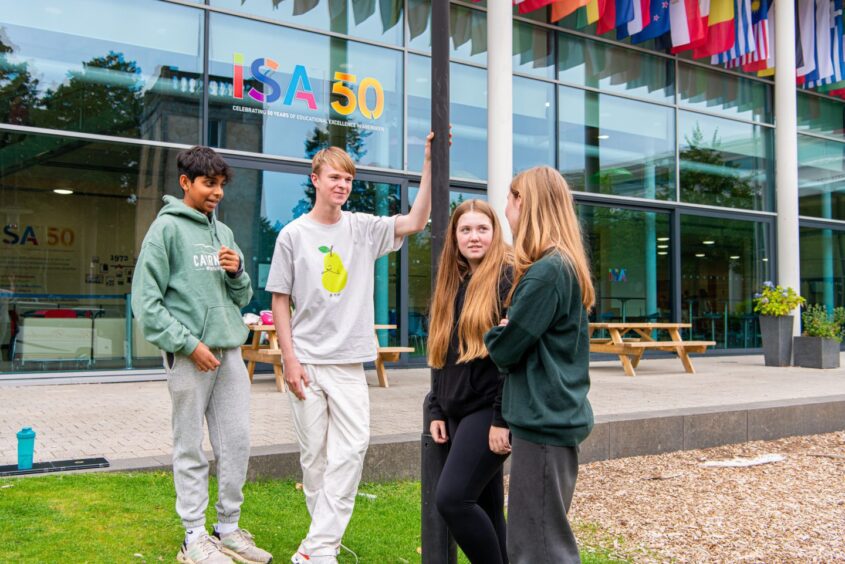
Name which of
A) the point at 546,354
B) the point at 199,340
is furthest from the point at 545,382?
the point at 199,340

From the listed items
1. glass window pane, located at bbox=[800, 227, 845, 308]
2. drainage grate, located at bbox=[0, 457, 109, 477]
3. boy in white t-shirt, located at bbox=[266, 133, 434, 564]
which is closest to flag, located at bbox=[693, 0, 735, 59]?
glass window pane, located at bbox=[800, 227, 845, 308]

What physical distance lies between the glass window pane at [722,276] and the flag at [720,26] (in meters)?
3.27

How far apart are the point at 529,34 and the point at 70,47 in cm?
764

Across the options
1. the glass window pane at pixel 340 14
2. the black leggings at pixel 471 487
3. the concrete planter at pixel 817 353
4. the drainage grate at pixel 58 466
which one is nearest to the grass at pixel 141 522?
the drainage grate at pixel 58 466

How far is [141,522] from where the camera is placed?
3816 mm

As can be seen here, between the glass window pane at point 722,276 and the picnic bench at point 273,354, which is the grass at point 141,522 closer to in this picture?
the picnic bench at point 273,354

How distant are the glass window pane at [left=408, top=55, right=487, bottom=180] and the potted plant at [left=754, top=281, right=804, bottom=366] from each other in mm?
5518

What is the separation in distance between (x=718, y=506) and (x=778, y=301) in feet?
30.7

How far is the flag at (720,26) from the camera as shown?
1379 centimetres

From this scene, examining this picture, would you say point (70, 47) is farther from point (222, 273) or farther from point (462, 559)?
point (462, 559)

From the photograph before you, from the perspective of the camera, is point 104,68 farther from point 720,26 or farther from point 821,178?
point 821,178

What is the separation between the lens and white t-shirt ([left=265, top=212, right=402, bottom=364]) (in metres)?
3.33

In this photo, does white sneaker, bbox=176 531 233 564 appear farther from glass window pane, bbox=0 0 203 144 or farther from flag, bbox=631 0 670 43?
flag, bbox=631 0 670 43

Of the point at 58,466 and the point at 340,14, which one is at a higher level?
the point at 340,14
